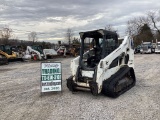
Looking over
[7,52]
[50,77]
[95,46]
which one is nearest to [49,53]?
[7,52]

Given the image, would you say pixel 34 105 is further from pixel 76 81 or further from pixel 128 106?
pixel 128 106

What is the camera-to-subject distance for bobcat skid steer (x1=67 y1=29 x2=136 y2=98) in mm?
7664

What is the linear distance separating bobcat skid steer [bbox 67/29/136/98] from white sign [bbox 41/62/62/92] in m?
0.44

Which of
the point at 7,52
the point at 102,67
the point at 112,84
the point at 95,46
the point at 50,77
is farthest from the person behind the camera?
the point at 7,52

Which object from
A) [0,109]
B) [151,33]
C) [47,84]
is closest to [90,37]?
[47,84]

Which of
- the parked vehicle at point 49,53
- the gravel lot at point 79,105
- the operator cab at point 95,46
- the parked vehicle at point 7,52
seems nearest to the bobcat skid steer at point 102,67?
the operator cab at point 95,46

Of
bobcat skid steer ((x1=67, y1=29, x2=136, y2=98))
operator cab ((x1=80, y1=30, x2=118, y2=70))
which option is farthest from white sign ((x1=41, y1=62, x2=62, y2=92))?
operator cab ((x1=80, y1=30, x2=118, y2=70))

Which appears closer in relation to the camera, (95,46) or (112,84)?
(112,84)

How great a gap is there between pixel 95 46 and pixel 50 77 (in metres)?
2.06

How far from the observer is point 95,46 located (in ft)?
Answer: 29.3

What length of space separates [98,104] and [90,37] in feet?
9.38

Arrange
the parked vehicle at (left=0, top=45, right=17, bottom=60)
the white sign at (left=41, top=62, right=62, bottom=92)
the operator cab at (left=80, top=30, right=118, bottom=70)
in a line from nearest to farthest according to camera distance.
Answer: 1. the operator cab at (left=80, top=30, right=118, bottom=70)
2. the white sign at (left=41, top=62, right=62, bottom=92)
3. the parked vehicle at (left=0, top=45, right=17, bottom=60)

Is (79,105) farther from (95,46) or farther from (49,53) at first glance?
(49,53)

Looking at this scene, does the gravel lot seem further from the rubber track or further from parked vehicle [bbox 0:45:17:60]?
parked vehicle [bbox 0:45:17:60]
